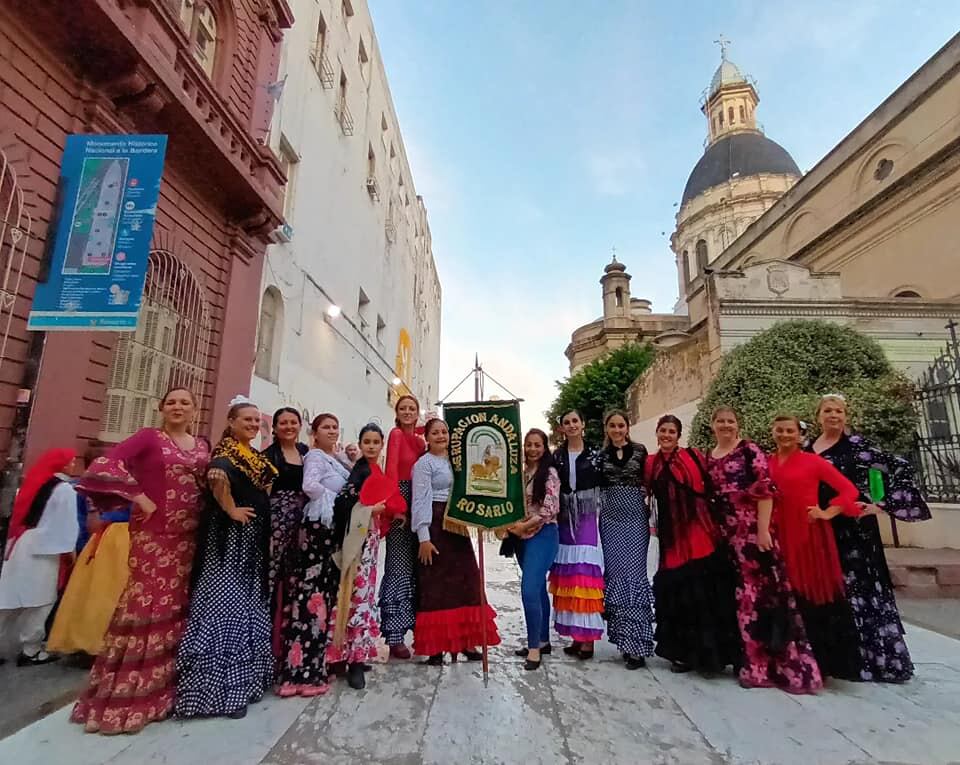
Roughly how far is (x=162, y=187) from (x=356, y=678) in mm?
5693

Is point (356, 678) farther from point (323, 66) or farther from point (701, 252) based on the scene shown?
point (701, 252)

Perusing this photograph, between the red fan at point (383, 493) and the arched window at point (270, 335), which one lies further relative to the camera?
the arched window at point (270, 335)

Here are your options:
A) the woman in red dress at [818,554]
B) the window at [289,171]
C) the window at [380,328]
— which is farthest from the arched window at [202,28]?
the window at [380,328]

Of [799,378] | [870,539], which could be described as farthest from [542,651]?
[799,378]

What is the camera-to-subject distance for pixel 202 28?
7.31m

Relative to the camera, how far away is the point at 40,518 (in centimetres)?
370

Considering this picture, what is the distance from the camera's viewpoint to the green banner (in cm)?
358

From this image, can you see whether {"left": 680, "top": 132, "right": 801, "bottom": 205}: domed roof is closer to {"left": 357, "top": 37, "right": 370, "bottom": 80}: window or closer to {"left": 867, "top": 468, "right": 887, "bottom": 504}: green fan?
{"left": 357, "top": 37, "right": 370, "bottom": 80}: window

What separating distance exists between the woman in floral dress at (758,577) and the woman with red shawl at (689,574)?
0.09 m

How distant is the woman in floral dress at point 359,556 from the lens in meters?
3.26

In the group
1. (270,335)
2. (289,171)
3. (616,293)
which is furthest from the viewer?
(616,293)

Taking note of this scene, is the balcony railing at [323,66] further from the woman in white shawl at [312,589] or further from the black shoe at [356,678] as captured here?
the black shoe at [356,678]

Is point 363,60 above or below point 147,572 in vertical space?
above

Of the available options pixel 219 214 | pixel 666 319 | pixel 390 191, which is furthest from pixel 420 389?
pixel 219 214
